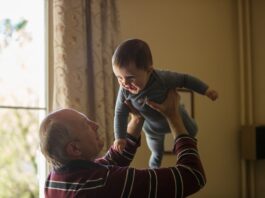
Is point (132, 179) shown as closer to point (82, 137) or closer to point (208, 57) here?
point (82, 137)

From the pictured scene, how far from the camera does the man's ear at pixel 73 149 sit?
3.83 ft

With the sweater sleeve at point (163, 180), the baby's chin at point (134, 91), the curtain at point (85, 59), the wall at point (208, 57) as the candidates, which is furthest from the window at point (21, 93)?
the sweater sleeve at point (163, 180)

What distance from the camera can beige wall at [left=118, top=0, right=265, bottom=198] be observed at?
2842 millimetres

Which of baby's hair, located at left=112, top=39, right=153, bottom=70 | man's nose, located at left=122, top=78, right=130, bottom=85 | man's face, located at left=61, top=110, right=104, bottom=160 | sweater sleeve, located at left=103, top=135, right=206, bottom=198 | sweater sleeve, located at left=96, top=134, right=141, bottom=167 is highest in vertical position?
baby's hair, located at left=112, top=39, right=153, bottom=70

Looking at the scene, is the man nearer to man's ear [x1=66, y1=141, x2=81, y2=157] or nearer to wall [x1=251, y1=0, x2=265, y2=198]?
man's ear [x1=66, y1=141, x2=81, y2=157]

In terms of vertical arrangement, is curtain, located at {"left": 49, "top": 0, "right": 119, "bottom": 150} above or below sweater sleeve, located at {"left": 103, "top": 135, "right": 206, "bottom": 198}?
above

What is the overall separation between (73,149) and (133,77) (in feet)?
0.92

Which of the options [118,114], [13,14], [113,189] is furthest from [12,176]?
[113,189]

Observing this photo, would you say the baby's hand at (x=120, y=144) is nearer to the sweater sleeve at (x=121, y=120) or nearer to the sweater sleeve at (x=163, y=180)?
the sweater sleeve at (x=121, y=120)

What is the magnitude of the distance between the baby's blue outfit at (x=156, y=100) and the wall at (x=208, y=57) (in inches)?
56.0

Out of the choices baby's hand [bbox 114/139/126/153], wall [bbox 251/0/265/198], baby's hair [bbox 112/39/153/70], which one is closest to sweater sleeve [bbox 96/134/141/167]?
baby's hand [bbox 114/139/126/153]

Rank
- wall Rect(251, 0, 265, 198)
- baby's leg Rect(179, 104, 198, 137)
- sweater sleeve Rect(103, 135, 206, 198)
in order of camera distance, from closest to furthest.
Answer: sweater sleeve Rect(103, 135, 206, 198) < baby's leg Rect(179, 104, 198, 137) < wall Rect(251, 0, 265, 198)

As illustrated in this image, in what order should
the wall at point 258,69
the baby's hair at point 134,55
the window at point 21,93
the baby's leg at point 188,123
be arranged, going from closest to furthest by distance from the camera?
the baby's hair at point 134,55
the baby's leg at point 188,123
the window at point 21,93
the wall at point 258,69

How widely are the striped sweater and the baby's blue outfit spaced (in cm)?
16
